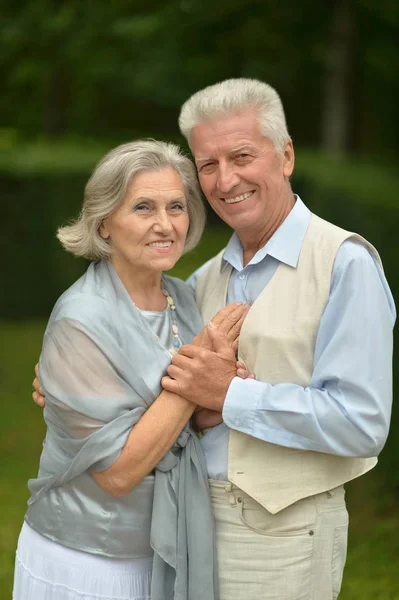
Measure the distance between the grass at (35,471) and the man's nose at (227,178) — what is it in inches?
47.7

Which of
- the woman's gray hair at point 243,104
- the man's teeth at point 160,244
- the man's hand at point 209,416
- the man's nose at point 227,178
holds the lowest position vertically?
the man's hand at point 209,416

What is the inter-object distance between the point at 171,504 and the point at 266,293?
2.37 feet

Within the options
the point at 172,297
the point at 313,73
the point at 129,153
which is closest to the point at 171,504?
the point at 172,297

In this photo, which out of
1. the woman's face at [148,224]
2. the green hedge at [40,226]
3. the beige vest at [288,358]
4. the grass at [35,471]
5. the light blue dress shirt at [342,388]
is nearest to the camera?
the light blue dress shirt at [342,388]

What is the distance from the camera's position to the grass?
5496 millimetres

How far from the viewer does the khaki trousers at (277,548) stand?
111 inches

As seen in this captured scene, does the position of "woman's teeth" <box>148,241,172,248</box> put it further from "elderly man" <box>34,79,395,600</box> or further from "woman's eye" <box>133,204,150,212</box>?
"elderly man" <box>34,79,395,600</box>

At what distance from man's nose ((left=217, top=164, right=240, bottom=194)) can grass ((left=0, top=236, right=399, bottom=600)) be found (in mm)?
1212

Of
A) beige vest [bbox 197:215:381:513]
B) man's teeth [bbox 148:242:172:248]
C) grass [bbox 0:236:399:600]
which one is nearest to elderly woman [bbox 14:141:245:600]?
man's teeth [bbox 148:242:172:248]

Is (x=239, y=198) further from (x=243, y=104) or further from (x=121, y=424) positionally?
(x=121, y=424)

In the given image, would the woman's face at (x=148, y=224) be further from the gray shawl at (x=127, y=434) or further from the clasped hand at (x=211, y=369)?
the clasped hand at (x=211, y=369)

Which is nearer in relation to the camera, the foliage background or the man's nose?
the man's nose

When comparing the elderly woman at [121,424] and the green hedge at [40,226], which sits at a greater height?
the elderly woman at [121,424]

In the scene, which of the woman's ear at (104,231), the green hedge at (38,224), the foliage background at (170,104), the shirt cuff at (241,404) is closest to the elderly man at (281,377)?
the shirt cuff at (241,404)
